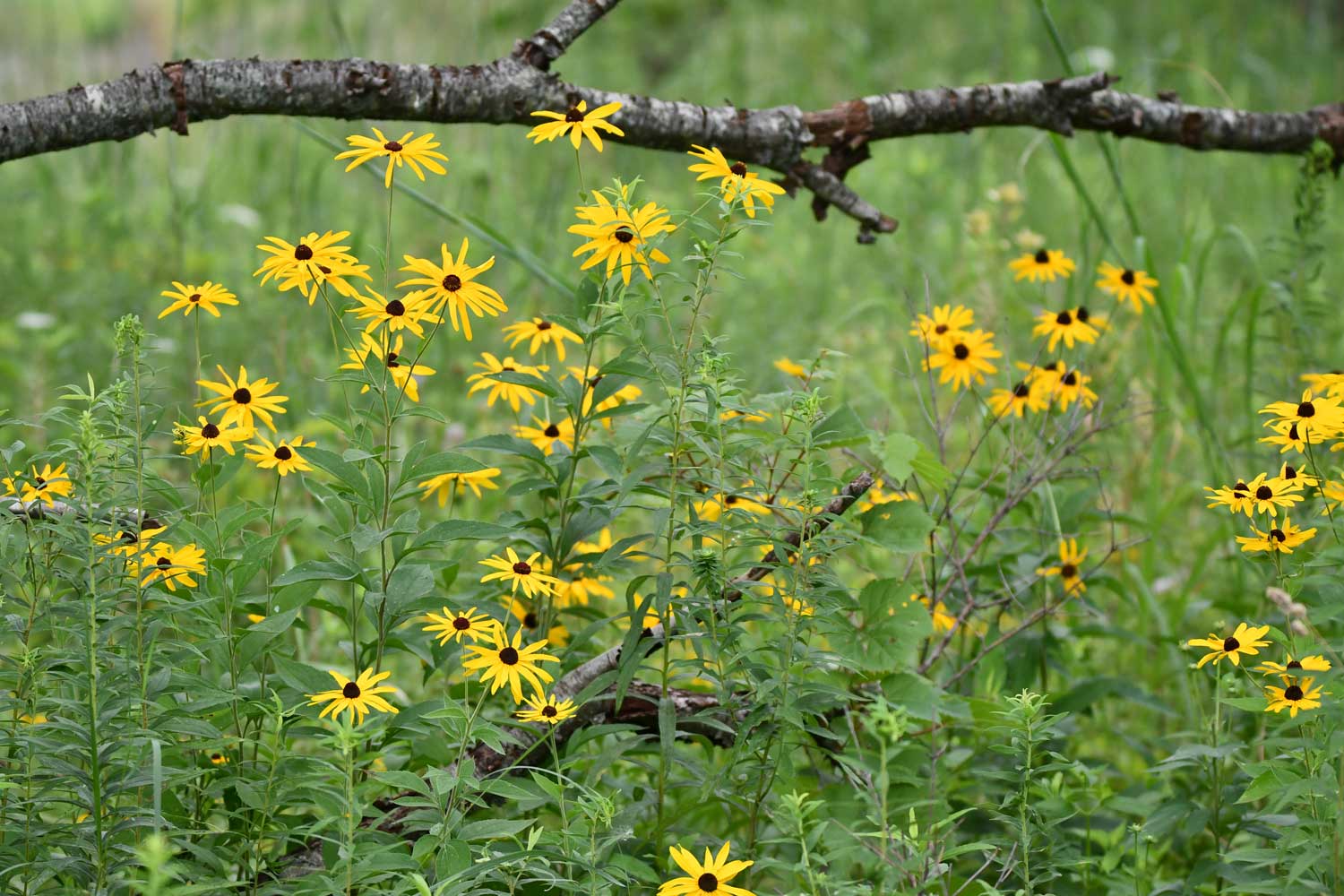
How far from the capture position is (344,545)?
2080mm

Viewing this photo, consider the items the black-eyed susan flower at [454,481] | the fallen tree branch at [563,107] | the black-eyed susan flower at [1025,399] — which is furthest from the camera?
the black-eyed susan flower at [1025,399]

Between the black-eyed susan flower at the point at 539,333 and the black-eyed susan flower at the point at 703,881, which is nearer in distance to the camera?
the black-eyed susan flower at the point at 703,881

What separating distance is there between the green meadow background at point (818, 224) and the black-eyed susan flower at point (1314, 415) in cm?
54

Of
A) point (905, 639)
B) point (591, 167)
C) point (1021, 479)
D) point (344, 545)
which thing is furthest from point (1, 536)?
point (591, 167)

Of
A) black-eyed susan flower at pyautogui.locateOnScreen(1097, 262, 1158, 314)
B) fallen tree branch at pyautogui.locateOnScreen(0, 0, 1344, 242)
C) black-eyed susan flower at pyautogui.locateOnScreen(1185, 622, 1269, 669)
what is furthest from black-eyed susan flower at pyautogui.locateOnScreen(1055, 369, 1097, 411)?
black-eyed susan flower at pyautogui.locateOnScreen(1185, 622, 1269, 669)

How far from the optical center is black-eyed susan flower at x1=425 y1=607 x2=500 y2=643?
63.2 inches

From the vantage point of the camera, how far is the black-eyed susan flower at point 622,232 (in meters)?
1.62

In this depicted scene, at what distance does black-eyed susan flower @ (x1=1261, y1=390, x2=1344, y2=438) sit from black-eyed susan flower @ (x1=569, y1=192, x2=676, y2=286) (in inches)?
35.0

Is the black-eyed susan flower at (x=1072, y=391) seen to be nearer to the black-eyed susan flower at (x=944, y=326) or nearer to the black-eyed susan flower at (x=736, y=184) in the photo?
the black-eyed susan flower at (x=944, y=326)

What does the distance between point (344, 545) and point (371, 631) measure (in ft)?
→ 2.52

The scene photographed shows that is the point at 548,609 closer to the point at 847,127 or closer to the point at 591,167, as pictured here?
the point at 847,127

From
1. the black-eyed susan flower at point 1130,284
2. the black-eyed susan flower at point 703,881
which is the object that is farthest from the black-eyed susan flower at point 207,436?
the black-eyed susan flower at point 1130,284

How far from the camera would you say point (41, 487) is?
5.44 ft

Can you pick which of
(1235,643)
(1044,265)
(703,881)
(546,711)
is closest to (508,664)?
(546,711)
